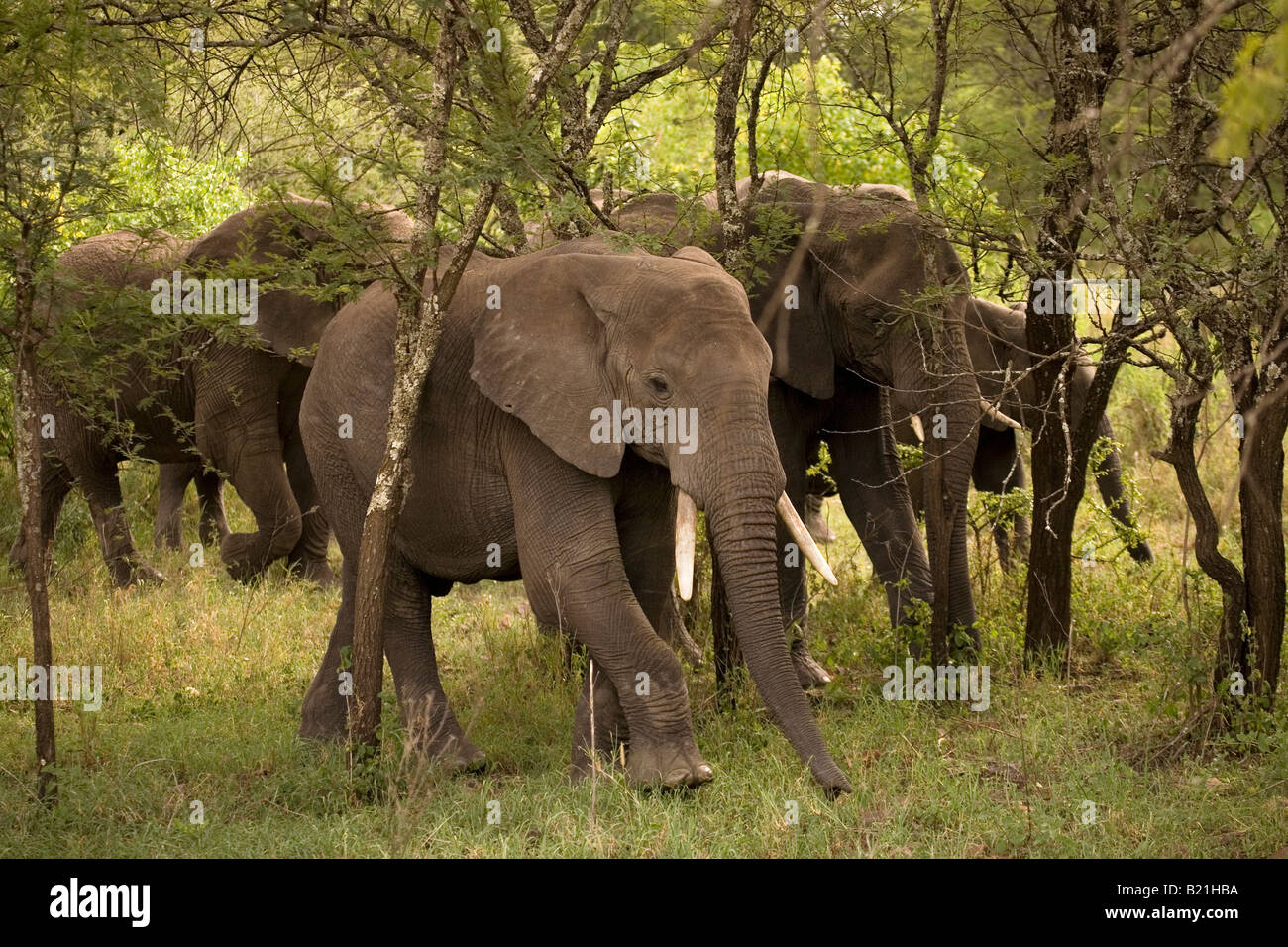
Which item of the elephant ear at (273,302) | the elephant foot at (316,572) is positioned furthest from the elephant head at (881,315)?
the elephant foot at (316,572)

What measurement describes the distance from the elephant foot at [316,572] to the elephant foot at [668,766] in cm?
629

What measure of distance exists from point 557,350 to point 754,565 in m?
1.41

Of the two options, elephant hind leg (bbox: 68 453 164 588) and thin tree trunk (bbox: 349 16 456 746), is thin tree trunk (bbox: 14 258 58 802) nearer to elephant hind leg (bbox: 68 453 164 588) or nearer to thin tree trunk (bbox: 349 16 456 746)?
thin tree trunk (bbox: 349 16 456 746)

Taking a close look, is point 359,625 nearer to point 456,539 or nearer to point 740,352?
point 456,539

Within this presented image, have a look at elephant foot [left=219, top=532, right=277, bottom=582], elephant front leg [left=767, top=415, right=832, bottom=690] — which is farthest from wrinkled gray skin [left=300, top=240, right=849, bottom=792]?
elephant foot [left=219, top=532, right=277, bottom=582]

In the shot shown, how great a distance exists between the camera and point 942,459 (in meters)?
8.80

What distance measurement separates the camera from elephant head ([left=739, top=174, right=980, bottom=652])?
8.73 metres

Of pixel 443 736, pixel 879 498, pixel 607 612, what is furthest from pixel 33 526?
pixel 879 498

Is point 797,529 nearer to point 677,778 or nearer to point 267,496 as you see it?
point 677,778

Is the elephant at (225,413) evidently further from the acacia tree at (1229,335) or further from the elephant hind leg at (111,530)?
the acacia tree at (1229,335)

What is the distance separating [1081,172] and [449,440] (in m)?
3.72

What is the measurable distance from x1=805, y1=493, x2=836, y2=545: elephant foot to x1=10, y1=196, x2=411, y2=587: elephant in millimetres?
4361

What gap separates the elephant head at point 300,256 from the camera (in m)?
6.99

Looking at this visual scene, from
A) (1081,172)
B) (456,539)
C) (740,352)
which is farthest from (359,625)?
(1081,172)
